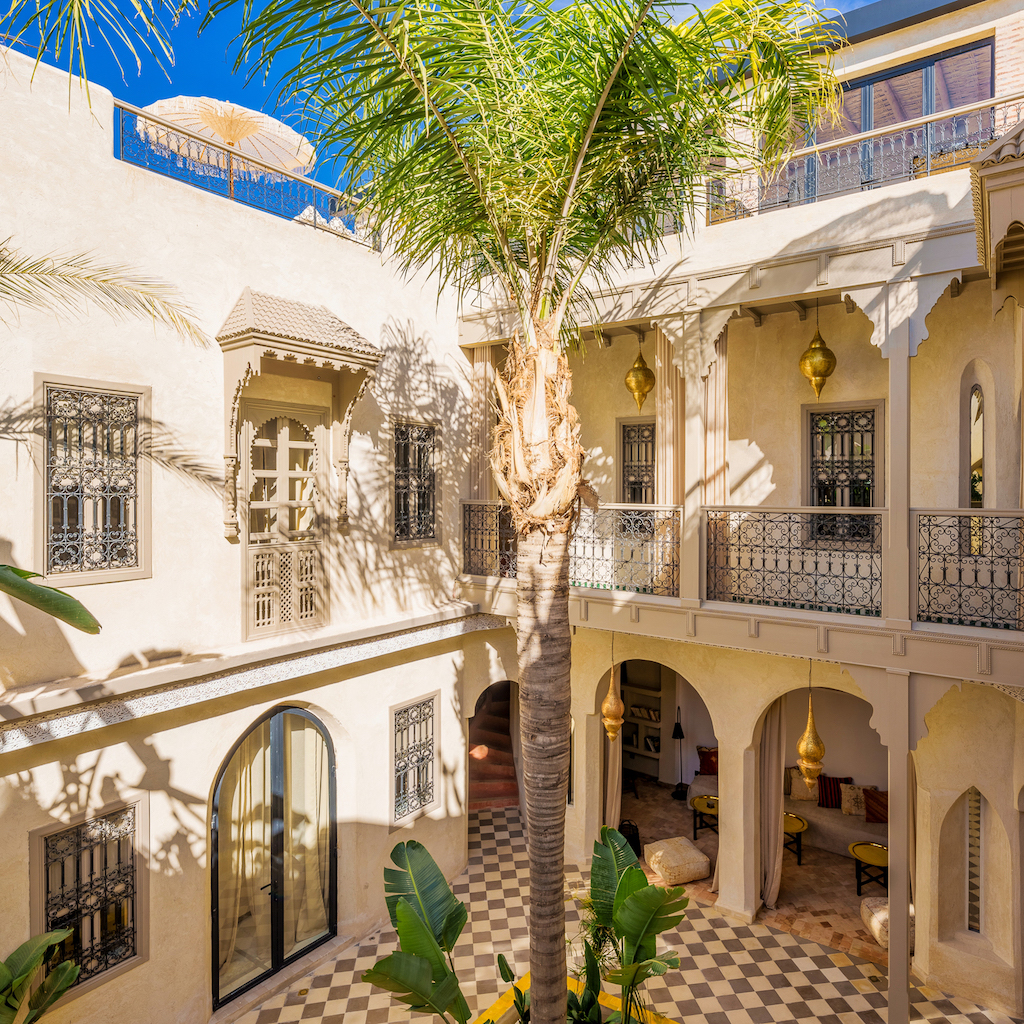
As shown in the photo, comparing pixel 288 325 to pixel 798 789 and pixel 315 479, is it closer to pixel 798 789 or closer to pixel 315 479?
pixel 315 479

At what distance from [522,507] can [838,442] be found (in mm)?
6168

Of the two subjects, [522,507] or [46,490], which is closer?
[522,507]

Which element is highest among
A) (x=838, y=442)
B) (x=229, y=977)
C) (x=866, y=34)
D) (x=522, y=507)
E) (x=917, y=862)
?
(x=866, y=34)

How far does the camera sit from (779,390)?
912 cm

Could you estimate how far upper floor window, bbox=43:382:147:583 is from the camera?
533cm

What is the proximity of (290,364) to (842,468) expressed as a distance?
688 cm

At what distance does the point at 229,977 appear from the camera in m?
6.66

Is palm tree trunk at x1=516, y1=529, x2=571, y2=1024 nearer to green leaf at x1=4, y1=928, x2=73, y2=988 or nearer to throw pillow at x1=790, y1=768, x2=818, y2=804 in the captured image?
green leaf at x1=4, y1=928, x2=73, y2=988

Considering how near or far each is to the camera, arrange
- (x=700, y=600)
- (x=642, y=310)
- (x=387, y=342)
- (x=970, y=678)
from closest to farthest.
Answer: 1. (x=970, y=678)
2. (x=700, y=600)
3. (x=642, y=310)
4. (x=387, y=342)

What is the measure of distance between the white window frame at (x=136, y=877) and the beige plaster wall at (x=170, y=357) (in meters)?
1.14

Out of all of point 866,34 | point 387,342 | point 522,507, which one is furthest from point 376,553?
point 866,34

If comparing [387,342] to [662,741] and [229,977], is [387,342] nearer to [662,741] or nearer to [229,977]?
[229,977]

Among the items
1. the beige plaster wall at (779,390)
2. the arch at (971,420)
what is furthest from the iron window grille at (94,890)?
the arch at (971,420)

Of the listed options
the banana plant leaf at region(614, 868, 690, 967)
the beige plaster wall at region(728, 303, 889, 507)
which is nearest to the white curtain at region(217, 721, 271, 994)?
the banana plant leaf at region(614, 868, 690, 967)
